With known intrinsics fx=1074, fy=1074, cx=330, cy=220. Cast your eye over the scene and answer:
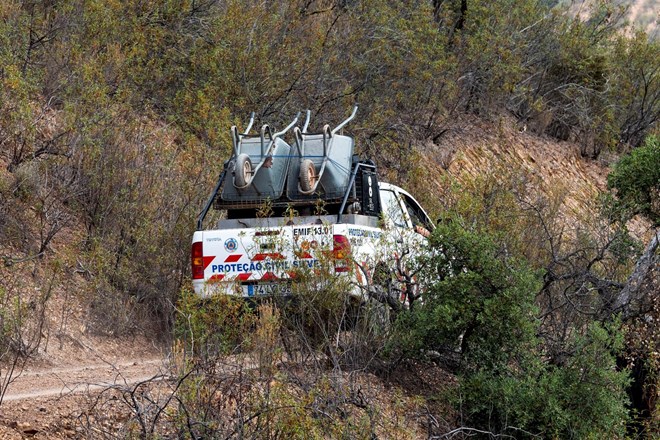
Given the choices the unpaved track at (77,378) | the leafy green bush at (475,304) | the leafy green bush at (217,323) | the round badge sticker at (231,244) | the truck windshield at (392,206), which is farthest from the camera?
the truck windshield at (392,206)

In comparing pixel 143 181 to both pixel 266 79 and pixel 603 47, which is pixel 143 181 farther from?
pixel 603 47

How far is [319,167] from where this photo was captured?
12.1m

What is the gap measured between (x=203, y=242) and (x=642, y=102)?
2147cm

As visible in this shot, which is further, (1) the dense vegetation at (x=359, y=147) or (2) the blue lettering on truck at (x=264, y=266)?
(2) the blue lettering on truck at (x=264, y=266)

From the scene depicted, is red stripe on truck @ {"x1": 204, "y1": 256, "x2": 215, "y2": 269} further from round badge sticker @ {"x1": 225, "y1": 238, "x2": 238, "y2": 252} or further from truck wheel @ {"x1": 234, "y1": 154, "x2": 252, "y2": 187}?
truck wheel @ {"x1": 234, "y1": 154, "x2": 252, "y2": 187}

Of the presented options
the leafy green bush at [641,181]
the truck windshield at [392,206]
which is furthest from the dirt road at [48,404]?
the leafy green bush at [641,181]

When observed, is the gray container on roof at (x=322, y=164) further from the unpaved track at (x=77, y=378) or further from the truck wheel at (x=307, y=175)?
the unpaved track at (x=77, y=378)

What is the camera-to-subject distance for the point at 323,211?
1148 cm

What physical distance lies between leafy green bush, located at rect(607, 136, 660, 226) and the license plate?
18.0ft

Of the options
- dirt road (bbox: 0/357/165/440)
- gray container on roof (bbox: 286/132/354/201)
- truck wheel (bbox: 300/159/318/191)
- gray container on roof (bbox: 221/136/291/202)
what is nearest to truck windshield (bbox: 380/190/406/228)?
gray container on roof (bbox: 286/132/354/201)

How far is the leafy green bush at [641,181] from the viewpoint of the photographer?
13.7m

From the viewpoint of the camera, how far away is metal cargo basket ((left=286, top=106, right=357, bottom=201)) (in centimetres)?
1184

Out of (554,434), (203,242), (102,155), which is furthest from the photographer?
(102,155)

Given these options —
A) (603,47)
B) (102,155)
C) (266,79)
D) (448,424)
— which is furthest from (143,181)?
(603,47)
